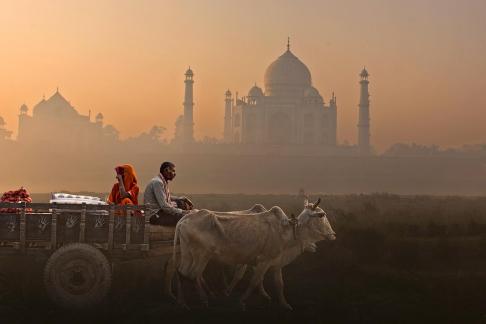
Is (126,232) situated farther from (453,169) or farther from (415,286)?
(453,169)

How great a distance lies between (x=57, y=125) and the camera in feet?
298

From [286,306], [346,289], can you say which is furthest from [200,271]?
[346,289]

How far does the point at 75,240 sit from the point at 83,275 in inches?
15.4

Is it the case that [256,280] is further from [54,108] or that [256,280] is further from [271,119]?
[54,108]

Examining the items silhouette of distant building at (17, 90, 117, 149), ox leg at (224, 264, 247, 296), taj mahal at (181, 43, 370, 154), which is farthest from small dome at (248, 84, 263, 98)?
ox leg at (224, 264, 247, 296)

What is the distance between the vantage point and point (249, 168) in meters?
75.6

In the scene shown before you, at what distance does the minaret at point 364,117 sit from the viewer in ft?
278

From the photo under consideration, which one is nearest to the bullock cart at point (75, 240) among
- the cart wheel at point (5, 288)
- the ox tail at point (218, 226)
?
the ox tail at point (218, 226)

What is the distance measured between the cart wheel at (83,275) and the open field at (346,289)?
0.55 feet

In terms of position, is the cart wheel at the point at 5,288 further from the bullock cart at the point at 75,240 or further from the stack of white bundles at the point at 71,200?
the stack of white bundles at the point at 71,200

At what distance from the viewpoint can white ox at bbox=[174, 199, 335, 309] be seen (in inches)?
325

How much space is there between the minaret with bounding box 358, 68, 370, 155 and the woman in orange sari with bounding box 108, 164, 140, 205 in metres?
77.7

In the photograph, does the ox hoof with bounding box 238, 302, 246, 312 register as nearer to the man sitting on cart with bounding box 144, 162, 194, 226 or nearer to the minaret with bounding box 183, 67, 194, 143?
the man sitting on cart with bounding box 144, 162, 194, 226

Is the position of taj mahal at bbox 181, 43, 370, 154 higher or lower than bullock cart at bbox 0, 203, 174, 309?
higher
